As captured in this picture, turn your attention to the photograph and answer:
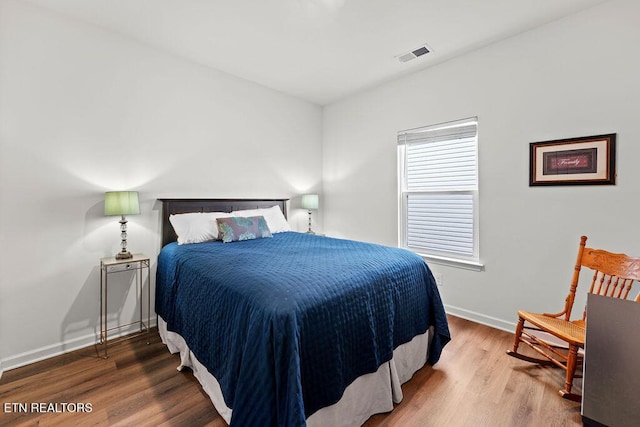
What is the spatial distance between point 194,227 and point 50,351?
1.42 m

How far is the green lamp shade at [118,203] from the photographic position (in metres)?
2.27

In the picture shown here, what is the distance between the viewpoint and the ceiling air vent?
2779 millimetres

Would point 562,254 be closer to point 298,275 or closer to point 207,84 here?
point 298,275

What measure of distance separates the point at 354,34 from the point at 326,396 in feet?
9.16

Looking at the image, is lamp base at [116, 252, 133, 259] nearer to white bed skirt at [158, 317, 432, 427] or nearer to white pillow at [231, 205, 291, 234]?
white bed skirt at [158, 317, 432, 427]

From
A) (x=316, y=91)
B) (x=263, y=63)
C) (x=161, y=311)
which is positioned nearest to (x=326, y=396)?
(x=161, y=311)

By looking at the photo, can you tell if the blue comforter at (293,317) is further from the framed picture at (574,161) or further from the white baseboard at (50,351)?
the framed picture at (574,161)

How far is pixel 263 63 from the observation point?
3107mm

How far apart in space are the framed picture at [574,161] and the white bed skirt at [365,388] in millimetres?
1682

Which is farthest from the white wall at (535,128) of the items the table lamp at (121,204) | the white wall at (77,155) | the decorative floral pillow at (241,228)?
the table lamp at (121,204)

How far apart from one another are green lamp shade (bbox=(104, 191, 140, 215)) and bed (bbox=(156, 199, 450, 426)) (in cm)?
49

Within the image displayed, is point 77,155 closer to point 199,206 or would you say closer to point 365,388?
point 199,206

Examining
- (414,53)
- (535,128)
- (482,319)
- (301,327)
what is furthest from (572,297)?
(414,53)

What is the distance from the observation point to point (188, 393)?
1.79 m
